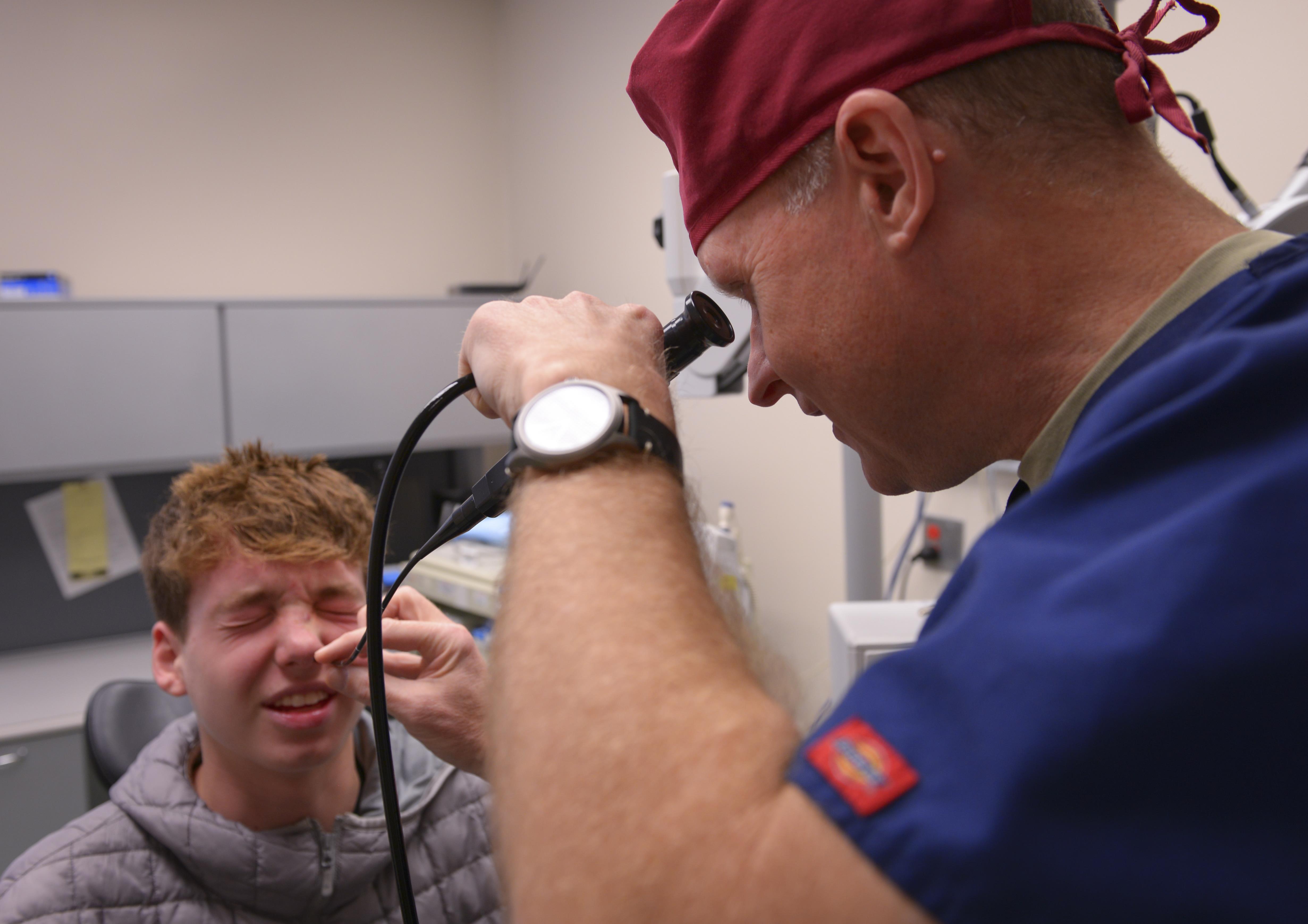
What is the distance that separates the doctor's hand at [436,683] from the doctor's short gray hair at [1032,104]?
643 millimetres

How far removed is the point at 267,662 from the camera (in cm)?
131

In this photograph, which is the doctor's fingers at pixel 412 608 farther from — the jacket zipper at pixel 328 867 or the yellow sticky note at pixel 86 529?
the yellow sticky note at pixel 86 529

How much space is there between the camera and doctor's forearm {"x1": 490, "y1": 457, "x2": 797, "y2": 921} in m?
0.39

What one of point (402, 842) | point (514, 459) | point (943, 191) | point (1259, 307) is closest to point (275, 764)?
point (402, 842)

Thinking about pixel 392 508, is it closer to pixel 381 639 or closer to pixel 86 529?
pixel 381 639

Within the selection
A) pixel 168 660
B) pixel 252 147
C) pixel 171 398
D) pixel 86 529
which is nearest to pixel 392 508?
pixel 168 660

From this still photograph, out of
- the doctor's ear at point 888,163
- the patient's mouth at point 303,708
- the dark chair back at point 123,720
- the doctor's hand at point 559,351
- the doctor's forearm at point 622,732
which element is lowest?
the dark chair back at point 123,720

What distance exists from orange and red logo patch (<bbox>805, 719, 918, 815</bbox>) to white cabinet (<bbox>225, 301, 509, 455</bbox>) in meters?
2.54

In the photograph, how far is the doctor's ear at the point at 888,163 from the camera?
0.58 metres

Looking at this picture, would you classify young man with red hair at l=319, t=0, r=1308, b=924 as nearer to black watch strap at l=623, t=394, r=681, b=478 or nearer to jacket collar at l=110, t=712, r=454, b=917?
black watch strap at l=623, t=394, r=681, b=478

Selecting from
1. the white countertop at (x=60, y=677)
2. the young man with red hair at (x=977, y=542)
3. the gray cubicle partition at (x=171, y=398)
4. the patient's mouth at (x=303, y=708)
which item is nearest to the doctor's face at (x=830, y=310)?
the young man with red hair at (x=977, y=542)

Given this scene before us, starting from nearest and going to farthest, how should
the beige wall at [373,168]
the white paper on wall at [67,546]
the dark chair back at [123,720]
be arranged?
the dark chair back at [123,720]
the beige wall at [373,168]
the white paper on wall at [67,546]

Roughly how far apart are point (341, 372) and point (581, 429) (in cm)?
259

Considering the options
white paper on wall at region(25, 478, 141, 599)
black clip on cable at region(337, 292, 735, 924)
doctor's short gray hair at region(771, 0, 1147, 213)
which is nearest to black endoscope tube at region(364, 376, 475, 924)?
black clip on cable at region(337, 292, 735, 924)
